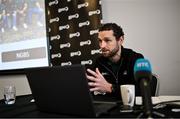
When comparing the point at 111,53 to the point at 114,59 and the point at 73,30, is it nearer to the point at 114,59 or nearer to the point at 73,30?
the point at 114,59

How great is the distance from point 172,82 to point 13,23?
2.27m

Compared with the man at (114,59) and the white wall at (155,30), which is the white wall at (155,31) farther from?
the man at (114,59)

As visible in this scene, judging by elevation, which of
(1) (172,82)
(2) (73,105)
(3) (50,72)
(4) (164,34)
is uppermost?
(4) (164,34)

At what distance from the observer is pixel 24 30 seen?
3.51 metres

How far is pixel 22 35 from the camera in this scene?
3.51 metres

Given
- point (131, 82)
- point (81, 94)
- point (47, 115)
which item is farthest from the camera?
point (131, 82)

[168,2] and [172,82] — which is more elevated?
[168,2]

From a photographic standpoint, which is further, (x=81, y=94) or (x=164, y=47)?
(x=164, y=47)

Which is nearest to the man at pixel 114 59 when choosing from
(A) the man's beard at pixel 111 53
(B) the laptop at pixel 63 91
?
(A) the man's beard at pixel 111 53

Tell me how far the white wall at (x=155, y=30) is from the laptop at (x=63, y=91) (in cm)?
205

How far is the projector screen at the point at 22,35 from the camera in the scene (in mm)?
3395

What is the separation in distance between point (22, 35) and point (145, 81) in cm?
292

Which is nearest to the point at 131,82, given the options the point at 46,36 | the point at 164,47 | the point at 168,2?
the point at 164,47

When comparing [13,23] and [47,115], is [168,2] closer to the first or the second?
[13,23]
